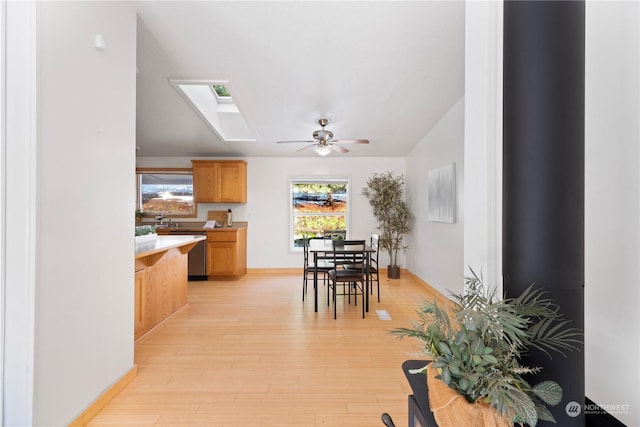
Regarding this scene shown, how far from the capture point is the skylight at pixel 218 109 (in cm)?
359

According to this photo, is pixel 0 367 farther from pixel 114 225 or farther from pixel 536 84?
pixel 536 84

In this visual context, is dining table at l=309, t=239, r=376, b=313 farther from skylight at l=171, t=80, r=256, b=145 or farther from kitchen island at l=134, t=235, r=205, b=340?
skylight at l=171, t=80, r=256, b=145

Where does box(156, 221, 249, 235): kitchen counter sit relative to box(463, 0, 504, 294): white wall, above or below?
below

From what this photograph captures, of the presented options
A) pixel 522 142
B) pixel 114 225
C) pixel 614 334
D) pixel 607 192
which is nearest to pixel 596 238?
pixel 607 192

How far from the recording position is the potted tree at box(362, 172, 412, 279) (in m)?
5.23

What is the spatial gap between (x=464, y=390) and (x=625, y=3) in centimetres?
133

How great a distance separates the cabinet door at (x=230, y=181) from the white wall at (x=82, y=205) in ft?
11.0

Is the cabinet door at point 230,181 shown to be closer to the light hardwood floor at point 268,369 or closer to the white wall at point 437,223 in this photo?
the light hardwood floor at point 268,369

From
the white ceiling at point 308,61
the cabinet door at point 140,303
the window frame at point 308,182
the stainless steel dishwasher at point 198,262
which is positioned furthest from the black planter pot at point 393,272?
the cabinet door at point 140,303

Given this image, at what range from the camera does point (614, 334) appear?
3.09 feet

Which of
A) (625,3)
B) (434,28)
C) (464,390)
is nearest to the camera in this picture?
(464,390)

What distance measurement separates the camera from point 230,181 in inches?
210

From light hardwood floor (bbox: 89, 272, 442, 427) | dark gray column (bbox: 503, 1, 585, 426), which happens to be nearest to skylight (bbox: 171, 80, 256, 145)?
light hardwood floor (bbox: 89, 272, 442, 427)

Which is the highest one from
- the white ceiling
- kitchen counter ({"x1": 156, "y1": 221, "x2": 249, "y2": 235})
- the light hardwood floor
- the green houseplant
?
the white ceiling
